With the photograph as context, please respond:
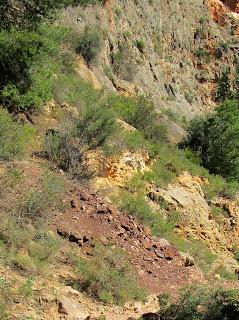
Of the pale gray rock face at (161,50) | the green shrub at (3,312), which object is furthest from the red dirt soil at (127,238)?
the pale gray rock face at (161,50)

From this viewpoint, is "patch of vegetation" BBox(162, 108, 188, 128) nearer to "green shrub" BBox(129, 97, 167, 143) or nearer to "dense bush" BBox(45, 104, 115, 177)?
"green shrub" BBox(129, 97, 167, 143)

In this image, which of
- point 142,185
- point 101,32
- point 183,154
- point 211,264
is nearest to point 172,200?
point 142,185

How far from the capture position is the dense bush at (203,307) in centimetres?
631

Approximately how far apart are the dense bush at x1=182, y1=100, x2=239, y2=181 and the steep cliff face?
609 centimetres

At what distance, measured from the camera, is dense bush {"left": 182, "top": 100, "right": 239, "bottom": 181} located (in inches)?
741

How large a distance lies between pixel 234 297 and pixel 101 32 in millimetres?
22391

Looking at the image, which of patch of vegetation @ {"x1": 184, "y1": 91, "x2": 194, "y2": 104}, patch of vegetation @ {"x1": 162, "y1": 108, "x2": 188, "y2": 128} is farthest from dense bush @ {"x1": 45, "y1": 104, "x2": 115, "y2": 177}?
patch of vegetation @ {"x1": 184, "y1": 91, "x2": 194, "y2": 104}

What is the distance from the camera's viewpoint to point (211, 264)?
11.0 meters

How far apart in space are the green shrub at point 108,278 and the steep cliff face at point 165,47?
689 inches

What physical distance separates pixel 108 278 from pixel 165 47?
33334mm

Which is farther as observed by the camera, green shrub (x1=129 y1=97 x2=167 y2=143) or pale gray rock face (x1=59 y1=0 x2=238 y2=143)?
pale gray rock face (x1=59 y1=0 x2=238 y2=143)

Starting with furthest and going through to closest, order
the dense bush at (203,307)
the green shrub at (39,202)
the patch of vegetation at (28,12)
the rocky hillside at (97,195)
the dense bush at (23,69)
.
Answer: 1. the patch of vegetation at (28,12)
2. the dense bush at (23,69)
3. the green shrub at (39,202)
4. the rocky hillside at (97,195)
5. the dense bush at (203,307)

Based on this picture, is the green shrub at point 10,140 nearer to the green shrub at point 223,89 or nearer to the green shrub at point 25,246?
the green shrub at point 25,246

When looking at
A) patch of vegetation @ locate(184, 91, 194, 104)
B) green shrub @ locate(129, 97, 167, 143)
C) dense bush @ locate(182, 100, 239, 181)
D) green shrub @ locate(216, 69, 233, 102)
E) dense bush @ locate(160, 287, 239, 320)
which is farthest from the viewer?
green shrub @ locate(216, 69, 233, 102)
